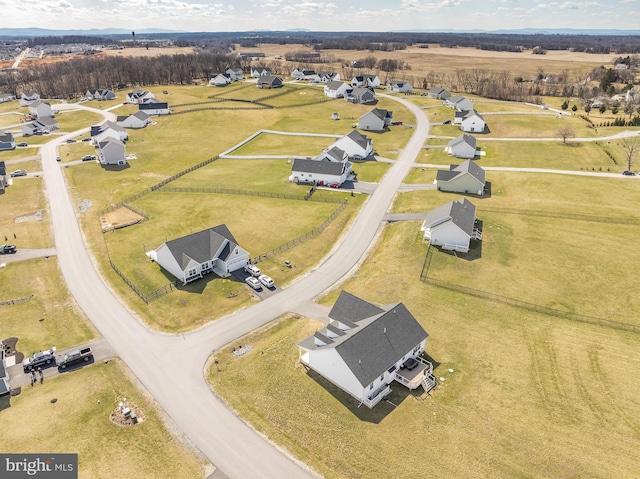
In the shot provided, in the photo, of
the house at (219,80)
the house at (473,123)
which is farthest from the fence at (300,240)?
the house at (219,80)

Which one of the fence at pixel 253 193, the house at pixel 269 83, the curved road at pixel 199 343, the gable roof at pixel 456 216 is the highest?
the house at pixel 269 83

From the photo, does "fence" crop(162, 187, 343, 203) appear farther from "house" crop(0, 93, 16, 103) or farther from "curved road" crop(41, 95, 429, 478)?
"house" crop(0, 93, 16, 103)

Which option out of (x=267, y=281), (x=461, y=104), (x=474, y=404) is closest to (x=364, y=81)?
(x=461, y=104)

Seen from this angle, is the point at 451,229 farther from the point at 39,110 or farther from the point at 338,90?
the point at 39,110

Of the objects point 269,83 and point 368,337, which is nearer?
point 368,337

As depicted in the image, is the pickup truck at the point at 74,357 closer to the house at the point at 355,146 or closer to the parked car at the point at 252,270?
the parked car at the point at 252,270

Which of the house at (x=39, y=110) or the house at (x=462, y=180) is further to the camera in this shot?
the house at (x=39, y=110)

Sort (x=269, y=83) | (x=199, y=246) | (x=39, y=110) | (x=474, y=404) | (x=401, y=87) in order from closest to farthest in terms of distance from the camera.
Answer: (x=474, y=404)
(x=199, y=246)
(x=39, y=110)
(x=401, y=87)
(x=269, y=83)

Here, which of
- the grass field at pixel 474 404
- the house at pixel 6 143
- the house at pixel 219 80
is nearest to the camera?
the grass field at pixel 474 404

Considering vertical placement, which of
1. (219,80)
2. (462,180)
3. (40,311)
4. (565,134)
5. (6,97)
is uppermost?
(219,80)
